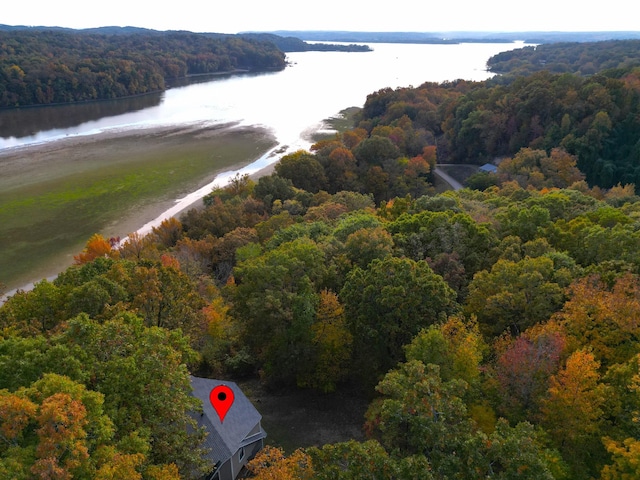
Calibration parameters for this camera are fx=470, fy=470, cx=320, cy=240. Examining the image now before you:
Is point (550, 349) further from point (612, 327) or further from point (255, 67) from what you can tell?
point (255, 67)

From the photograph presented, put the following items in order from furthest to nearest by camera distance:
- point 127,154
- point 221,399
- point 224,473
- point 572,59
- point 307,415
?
1. point 572,59
2. point 127,154
3. point 307,415
4. point 221,399
5. point 224,473

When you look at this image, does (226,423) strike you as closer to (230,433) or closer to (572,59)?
(230,433)

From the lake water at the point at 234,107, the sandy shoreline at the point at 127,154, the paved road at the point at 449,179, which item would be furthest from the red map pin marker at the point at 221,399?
the lake water at the point at 234,107

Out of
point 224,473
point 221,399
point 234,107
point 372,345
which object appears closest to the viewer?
point 224,473

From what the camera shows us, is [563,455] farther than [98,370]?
Yes

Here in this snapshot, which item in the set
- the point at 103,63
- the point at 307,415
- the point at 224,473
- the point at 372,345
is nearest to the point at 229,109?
the point at 103,63

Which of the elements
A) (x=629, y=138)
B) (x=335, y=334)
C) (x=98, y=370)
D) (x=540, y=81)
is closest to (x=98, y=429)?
(x=98, y=370)

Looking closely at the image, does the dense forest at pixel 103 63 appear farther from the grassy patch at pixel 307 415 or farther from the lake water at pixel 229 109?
the grassy patch at pixel 307 415
